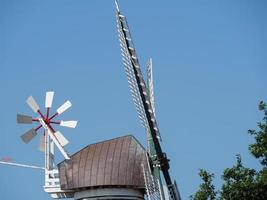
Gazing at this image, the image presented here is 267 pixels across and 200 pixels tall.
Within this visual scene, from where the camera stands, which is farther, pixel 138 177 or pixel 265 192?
pixel 138 177

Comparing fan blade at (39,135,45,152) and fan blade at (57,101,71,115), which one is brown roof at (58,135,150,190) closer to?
Answer: fan blade at (39,135,45,152)

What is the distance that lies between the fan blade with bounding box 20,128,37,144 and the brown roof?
244 cm

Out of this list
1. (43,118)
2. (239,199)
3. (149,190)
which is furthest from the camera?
(43,118)

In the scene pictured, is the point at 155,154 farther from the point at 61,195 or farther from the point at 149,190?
the point at 61,195

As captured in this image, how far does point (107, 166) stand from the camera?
102 ft

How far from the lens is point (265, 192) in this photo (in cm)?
2791

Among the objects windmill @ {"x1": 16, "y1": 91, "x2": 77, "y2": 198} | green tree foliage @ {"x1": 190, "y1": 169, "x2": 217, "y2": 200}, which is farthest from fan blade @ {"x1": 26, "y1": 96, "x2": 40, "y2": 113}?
green tree foliage @ {"x1": 190, "y1": 169, "x2": 217, "y2": 200}

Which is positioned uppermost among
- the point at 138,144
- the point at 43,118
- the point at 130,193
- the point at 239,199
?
the point at 43,118

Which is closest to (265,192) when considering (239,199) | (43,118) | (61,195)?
(239,199)

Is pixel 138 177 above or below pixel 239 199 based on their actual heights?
above

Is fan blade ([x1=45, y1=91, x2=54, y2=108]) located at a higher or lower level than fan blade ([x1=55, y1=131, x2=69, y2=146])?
higher

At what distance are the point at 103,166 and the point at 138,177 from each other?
67.0 inches

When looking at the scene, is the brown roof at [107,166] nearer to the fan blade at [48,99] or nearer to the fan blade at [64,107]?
the fan blade at [64,107]

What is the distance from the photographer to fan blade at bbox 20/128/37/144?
33.2m
